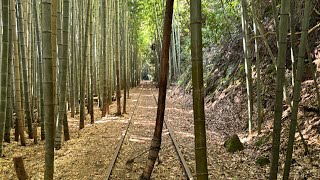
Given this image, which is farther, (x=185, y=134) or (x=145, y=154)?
(x=185, y=134)

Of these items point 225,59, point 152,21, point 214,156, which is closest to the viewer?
point 214,156

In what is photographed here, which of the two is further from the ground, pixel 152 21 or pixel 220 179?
pixel 152 21

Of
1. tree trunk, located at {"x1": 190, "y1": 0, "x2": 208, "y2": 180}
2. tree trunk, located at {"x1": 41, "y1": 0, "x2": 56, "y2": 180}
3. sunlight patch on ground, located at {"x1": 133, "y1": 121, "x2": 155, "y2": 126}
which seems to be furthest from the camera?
sunlight patch on ground, located at {"x1": 133, "y1": 121, "x2": 155, "y2": 126}

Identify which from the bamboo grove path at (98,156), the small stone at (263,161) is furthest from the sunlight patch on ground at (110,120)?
the small stone at (263,161)

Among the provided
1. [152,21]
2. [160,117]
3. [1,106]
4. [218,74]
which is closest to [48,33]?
[160,117]

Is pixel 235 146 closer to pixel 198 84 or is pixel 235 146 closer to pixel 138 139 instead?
pixel 138 139

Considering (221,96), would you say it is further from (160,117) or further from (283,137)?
(160,117)

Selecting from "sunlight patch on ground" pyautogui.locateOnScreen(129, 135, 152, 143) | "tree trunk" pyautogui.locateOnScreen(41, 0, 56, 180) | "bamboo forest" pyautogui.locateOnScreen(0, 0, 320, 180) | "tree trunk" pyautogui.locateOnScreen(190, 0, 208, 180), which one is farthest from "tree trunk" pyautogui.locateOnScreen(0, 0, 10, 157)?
"tree trunk" pyautogui.locateOnScreen(190, 0, 208, 180)

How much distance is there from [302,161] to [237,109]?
4.15 m

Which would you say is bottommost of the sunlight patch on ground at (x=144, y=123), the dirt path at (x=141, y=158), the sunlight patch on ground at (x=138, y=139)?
the dirt path at (x=141, y=158)

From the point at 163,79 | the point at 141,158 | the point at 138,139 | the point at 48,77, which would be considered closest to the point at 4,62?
the point at 48,77

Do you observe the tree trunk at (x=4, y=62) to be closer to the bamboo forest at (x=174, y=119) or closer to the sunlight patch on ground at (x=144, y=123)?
the bamboo forest at (x=174, y=119)

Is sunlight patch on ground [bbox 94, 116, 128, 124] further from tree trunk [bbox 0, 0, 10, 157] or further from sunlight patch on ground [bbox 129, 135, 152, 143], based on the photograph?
tree trunk [bbox 0, 0, 10, 157]

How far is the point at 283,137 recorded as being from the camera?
5.40 meters
